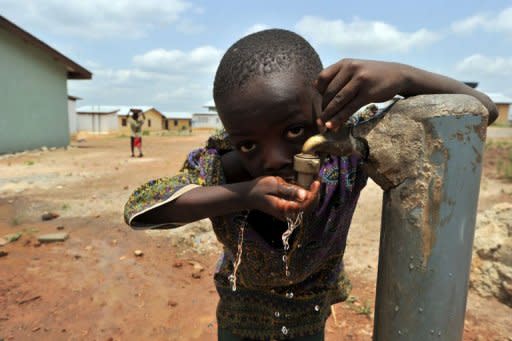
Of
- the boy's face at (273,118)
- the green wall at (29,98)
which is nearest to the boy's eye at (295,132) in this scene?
the boy's face at (273,118)

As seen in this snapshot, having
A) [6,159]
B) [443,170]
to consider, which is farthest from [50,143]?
[443,170]

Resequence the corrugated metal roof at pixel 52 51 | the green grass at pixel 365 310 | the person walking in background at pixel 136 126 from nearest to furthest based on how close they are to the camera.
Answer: the green grass at pixel 365 310 < the person walking in background at pixel 136 126 < the corrugated metal roof at pixel 52 51

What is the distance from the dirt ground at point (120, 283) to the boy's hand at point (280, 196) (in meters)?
1.98

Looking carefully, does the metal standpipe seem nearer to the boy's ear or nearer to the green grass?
the boy's ear

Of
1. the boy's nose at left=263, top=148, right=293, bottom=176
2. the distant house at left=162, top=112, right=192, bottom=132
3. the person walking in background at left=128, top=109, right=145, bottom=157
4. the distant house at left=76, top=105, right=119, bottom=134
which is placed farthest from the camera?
the distant house at left=162, top=112, right=192, bottom=132

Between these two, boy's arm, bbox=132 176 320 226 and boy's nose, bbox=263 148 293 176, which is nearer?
boy's arm, bbox=132 176 320 226

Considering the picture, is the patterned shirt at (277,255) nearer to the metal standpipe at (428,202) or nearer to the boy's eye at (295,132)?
the boy's eye at (295,132)

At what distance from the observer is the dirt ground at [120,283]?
255 cm

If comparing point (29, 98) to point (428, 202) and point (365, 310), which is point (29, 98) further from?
point (428, 202)

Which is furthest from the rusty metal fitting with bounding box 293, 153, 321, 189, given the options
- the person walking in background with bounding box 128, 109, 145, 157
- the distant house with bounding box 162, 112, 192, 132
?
the distant house with bounding box 162, 112, 192, 132

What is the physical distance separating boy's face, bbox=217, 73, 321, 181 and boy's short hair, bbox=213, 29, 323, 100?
31 mm

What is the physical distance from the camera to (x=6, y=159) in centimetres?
1050

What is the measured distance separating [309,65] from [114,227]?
392 cm

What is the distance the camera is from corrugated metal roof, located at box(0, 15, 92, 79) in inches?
454
